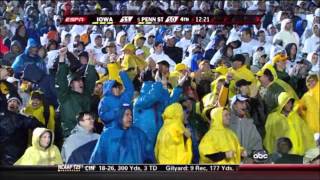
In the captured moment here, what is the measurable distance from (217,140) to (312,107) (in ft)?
2.22

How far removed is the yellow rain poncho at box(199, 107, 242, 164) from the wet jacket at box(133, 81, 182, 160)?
0.98 ft

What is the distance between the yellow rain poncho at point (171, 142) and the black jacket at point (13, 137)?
850mm

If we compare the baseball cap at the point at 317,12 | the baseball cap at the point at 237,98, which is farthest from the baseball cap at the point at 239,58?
the baseball cap at the point at 317,12

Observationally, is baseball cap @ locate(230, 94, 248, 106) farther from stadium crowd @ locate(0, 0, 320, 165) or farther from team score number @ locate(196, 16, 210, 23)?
team score number @ locate(196, 16, 210, 23)

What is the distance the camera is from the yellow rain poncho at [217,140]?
425 centimetres

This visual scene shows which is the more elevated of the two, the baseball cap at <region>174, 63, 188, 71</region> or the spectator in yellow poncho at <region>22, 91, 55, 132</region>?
the baseball cap at <region>174, 63, 188, 71</region>

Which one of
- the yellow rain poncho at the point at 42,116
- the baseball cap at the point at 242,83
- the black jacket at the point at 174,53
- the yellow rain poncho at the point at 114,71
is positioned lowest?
the yellow rain poncho at the point at 42,116

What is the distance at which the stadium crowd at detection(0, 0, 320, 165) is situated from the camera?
426 centimetres

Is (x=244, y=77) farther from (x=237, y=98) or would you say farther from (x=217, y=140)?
(x=217, y=140)

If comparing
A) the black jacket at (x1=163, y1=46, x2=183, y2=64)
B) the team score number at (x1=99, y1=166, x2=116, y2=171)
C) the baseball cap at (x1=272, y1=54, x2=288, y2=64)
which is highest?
the black jacket at (x1=163, y1=46, x2=183, y2=64)

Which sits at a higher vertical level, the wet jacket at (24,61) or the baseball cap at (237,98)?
the wet jacket at (24,61)
